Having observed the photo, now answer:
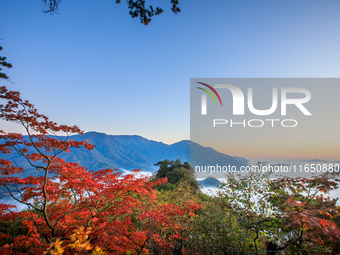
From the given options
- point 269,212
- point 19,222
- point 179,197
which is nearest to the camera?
point 269,212

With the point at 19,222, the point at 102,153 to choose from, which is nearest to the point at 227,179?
the point at 19,222

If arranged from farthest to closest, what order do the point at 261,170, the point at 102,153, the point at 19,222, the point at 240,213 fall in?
the point at 102,153, the point at 19,222, the point at 261,170, the point at 240,213

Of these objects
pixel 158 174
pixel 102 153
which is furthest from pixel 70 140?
pixel 102 153

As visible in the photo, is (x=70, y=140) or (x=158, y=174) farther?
(x=158, y=174)

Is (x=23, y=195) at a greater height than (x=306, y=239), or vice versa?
(x=23, y=195)

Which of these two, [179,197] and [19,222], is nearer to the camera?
[19,222]

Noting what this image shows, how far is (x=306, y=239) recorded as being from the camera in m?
3.19

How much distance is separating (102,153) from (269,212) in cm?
3803

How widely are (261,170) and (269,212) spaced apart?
0.99 meters

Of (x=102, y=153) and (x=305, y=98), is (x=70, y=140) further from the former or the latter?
(x=102, y=153)

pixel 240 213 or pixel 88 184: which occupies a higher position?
pixel 88 184

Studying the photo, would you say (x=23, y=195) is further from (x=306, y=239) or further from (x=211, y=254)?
(x=306, y=239)

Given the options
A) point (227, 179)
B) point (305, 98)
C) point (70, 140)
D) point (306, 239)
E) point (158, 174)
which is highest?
point (305, 98)

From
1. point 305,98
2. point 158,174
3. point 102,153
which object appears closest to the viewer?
point 305,98
